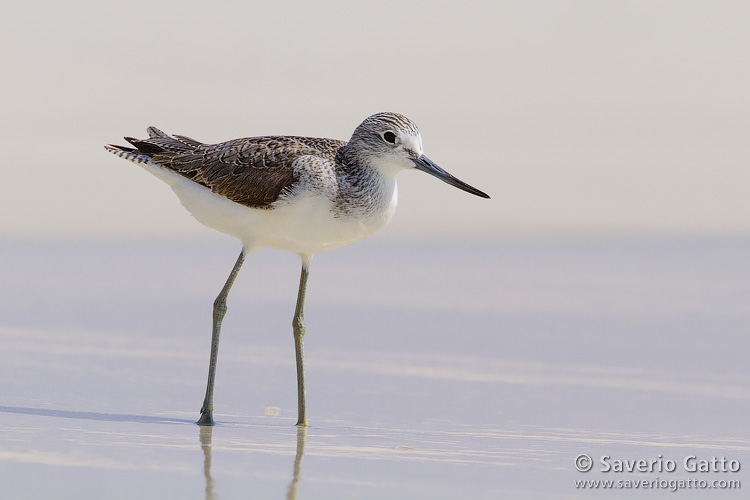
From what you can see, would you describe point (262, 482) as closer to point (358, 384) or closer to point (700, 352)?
point (358, 384)

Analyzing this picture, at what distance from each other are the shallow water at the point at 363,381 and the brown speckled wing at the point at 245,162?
1501 millimetres

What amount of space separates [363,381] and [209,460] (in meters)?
3.08

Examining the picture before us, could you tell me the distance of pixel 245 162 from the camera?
9.28m

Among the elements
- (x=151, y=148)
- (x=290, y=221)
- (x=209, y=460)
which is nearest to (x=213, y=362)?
(x=290, y=221)

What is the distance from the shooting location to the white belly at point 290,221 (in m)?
8.90

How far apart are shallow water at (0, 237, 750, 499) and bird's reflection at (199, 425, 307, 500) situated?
2 centimetres

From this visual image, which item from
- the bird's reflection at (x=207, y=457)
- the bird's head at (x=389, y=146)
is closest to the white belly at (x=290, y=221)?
the bird's head at (x=389, y=146)

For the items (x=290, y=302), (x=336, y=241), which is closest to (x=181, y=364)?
(x=336, y=241)

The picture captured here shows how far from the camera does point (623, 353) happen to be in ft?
37.9

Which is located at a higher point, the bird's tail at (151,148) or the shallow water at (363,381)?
the bird's tail at (151,148)

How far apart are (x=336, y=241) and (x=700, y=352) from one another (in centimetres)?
403

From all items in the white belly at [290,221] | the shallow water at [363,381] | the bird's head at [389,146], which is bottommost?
the shallow water at [363,381]

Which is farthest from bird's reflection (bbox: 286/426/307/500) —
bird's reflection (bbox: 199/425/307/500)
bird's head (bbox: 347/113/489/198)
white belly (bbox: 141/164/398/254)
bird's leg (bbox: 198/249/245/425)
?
bird's head (bbox: 347/113/489/198)

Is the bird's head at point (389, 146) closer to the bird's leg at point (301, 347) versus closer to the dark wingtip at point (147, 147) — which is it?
the bird's leg at point (301, 347)
